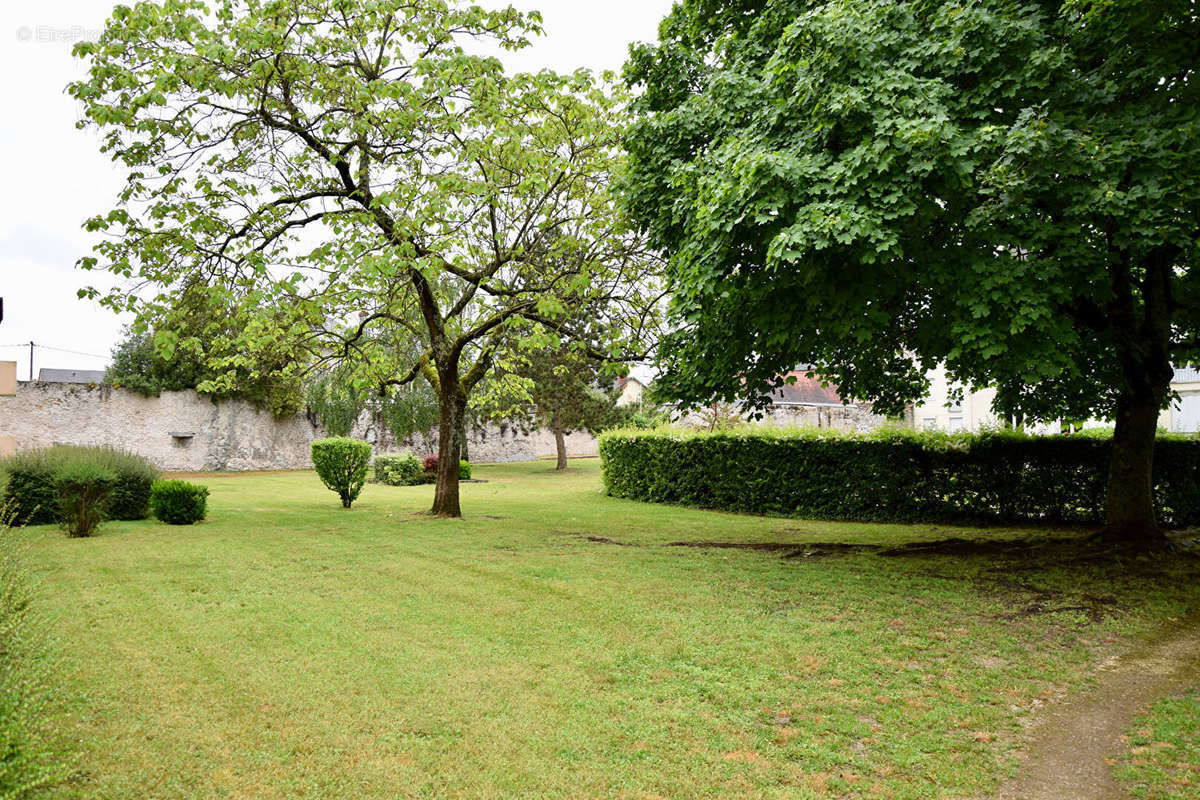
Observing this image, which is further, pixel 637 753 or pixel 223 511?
pixel 223 511

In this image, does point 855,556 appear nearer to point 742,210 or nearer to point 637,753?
point 742,210

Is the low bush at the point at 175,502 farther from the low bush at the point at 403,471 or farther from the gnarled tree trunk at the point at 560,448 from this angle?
the gnarled tree trunk at the point at 560,448

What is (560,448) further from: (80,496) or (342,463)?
(80,496)

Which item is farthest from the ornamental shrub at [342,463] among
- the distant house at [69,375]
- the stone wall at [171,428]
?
the distant house at [69,375]

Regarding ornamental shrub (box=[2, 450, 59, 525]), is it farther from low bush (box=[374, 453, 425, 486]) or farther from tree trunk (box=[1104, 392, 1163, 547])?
tree trunk (box=[1104, 392, 1163, 547])

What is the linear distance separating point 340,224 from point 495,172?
8.71ft

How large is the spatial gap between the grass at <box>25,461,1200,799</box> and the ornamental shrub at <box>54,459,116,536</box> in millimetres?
549

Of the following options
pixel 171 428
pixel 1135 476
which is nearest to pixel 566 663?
pixel 1135 476

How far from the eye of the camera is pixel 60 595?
6355 mm

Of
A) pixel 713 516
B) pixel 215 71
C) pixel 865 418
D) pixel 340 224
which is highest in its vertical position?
pixel 215 71

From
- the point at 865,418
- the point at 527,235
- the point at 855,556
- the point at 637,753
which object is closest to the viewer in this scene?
the point at 637,753

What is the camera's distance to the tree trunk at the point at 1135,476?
8.70 metres

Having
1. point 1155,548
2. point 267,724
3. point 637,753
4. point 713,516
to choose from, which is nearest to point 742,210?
point 637,753

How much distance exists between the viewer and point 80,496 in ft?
32.2
